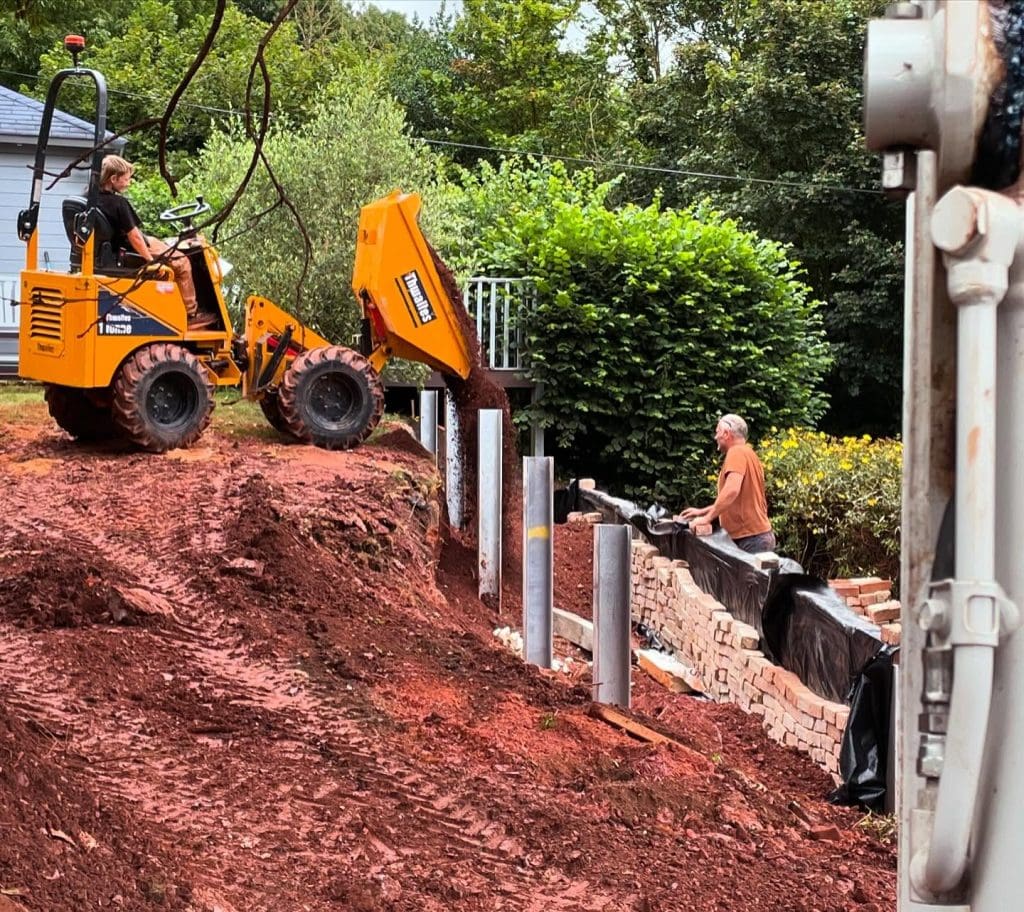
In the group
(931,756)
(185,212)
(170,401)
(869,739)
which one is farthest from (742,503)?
(931,756)

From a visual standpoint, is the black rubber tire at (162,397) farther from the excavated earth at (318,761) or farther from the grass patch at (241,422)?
the excavated earth at (318,761)

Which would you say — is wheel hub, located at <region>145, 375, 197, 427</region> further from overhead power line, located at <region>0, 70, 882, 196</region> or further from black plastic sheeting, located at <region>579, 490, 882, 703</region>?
overhead power line, located at <region>0, 70, 882, 196</region>

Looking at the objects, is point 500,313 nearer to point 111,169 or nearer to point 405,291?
point 405,291

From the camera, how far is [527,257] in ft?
60.4

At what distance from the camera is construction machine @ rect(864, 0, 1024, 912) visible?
5.31 feet

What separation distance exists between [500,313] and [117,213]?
26.1ft

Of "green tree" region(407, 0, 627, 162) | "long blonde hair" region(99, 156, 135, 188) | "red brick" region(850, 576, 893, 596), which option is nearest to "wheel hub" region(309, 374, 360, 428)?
"long blonde hair" region(99, 156, 135, 188)

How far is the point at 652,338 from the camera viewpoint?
18109 millimetres

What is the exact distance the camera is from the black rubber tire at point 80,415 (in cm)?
1226

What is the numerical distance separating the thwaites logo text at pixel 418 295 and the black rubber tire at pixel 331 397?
2.49 ft

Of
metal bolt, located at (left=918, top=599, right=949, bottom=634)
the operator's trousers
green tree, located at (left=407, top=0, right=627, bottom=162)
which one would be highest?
green tree, located at (left=407, top=0, right=627, bottom=162)

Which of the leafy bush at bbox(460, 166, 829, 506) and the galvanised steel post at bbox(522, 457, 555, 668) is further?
the leafy bush at bbox(460, 166, 829, 506)

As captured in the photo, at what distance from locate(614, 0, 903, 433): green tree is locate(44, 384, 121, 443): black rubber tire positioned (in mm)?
14124

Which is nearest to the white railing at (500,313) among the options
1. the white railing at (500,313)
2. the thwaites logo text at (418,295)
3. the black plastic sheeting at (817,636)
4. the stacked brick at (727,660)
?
the white railing at (500,313)
